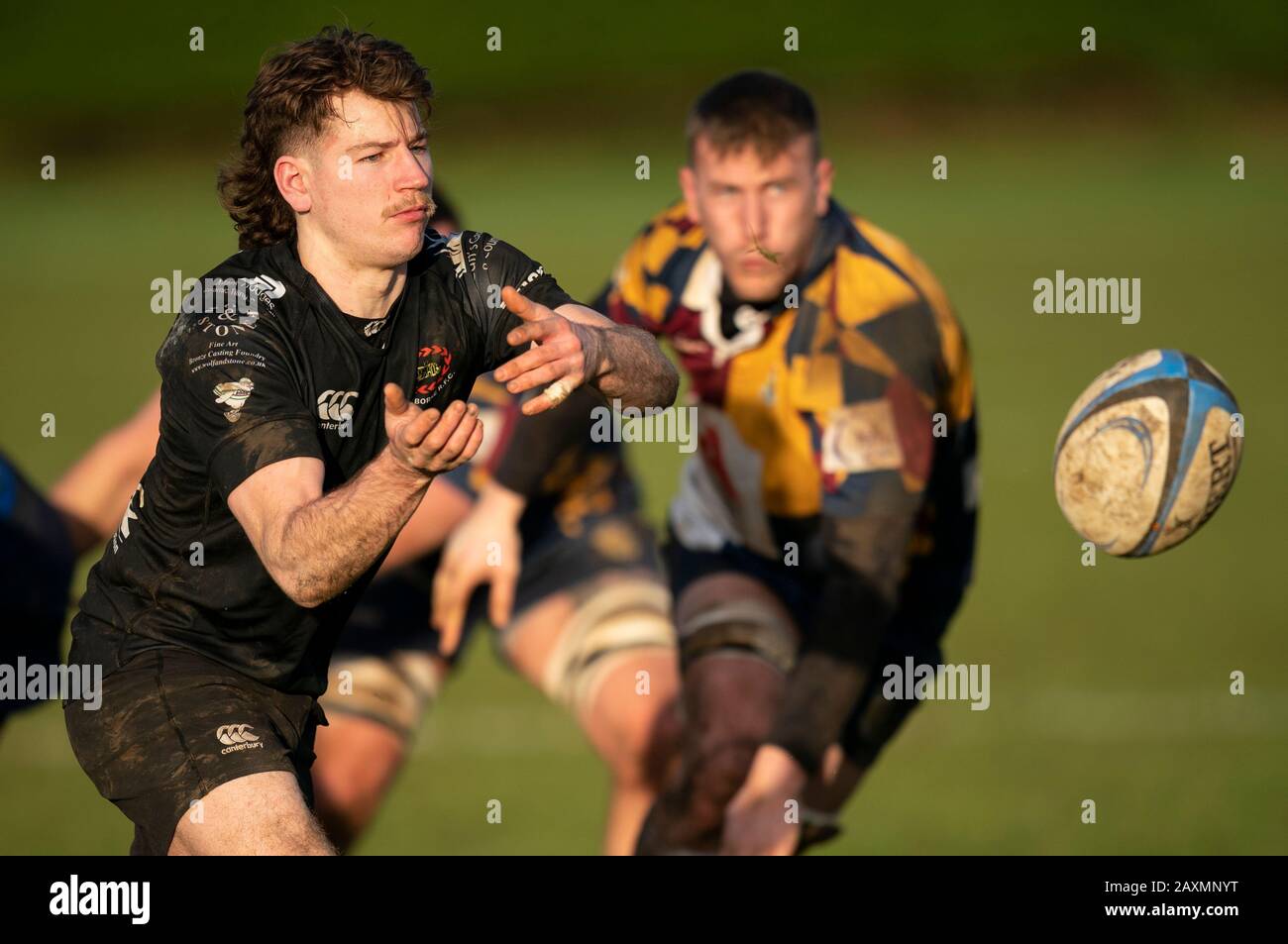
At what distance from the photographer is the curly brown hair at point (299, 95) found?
440cm

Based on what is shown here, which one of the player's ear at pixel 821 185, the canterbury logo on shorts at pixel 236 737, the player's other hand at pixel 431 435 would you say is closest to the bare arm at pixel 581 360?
the player's other hand at pixel 431 435

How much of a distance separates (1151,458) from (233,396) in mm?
2848

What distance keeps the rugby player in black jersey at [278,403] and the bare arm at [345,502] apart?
0.04 feet

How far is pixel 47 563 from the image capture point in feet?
20.0

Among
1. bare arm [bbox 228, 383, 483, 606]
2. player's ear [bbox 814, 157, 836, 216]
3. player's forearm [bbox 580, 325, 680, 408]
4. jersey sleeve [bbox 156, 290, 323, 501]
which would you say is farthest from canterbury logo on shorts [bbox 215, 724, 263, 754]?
player's ear [bbox 814, 157, 836, 216]

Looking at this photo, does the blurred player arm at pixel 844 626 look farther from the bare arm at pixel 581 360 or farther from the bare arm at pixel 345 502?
the bare arm at pixel 345 502

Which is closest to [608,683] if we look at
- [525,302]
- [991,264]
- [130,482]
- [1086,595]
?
[130,482]

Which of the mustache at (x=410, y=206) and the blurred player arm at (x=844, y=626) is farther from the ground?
the mustache at (x=410, y=206)

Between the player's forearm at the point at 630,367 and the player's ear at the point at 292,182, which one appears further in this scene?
the player's ear at the point at 292,182

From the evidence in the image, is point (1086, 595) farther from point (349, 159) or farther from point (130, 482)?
point (349, 159)

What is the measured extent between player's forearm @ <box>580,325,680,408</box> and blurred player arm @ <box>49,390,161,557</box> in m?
2.51

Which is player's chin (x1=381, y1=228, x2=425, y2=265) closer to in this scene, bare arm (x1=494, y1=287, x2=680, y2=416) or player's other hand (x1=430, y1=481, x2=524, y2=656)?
bare arm (x1=494, y1=287, x2=680, y2=416)

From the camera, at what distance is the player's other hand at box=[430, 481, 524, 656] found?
6488mm

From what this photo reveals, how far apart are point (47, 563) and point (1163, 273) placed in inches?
709
